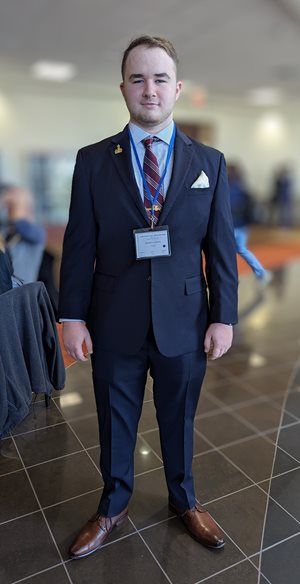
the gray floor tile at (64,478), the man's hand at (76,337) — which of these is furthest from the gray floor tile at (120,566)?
the man's hand at (76,337)

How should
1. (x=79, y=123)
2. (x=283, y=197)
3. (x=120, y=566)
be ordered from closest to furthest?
1. (x=120, y=566)
2. (x=79, y=123)
3. (x=283, y=197)

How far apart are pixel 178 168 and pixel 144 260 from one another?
0.30 meters

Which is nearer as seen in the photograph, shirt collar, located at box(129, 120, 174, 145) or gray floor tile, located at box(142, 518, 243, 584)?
shirt collar, located at box(129, 120, 174, 145)

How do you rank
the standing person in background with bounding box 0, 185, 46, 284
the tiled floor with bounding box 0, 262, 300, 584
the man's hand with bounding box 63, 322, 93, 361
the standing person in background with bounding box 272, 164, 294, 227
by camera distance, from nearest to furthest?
the man's hand with bounding box 63, 322, 93, 361 < the tiled floor with bounding box 0, 262, 300, 584 < the standing person in background with bounding box 0, 185, 46, 284 < the standing person in background with bounding box 272, 164, 294, 227

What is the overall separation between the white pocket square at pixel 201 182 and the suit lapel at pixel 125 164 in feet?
0.58

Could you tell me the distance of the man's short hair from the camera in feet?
4.22

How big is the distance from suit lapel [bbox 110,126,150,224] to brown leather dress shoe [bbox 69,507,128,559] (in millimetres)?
1128

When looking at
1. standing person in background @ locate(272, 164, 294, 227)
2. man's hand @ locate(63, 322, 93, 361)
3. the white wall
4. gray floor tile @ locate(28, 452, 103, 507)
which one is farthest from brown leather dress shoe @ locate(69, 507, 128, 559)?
standing person in background @ locate(272, 164, 294, 227)

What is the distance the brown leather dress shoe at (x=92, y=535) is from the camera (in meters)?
1.57

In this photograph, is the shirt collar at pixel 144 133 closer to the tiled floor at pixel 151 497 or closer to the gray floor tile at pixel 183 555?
the tiled floor at pixel 151 497

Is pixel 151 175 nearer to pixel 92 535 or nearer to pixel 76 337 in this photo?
pixel 76 337

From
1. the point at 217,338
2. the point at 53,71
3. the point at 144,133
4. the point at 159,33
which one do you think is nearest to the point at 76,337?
the point at 217,338

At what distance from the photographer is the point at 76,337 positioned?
1.44 m

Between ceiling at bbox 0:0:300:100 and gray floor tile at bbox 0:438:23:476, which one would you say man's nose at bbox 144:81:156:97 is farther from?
ceiling at bbox 0:0:300:100
